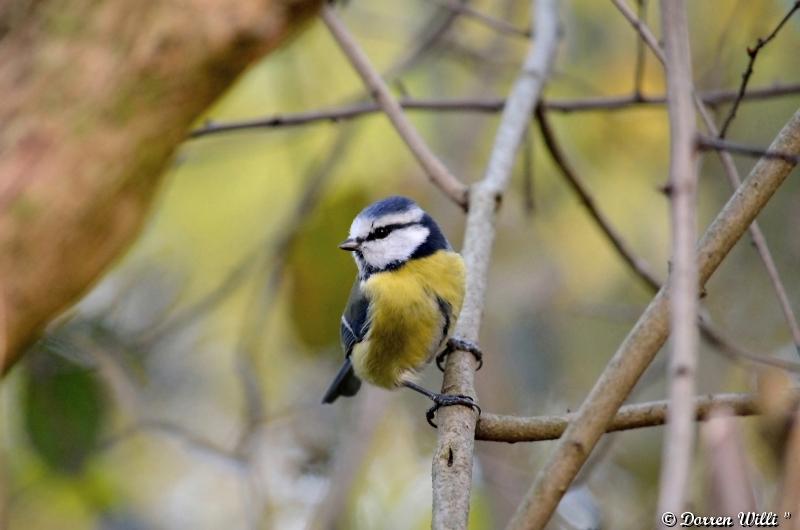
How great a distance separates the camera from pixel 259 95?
4.75m

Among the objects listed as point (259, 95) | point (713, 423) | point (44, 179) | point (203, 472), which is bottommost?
point (713, 423)

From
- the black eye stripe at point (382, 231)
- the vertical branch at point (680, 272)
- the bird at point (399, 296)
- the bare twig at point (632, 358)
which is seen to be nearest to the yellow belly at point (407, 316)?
the bird at point (399, 296)

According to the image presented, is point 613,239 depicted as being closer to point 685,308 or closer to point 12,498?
point 685,308

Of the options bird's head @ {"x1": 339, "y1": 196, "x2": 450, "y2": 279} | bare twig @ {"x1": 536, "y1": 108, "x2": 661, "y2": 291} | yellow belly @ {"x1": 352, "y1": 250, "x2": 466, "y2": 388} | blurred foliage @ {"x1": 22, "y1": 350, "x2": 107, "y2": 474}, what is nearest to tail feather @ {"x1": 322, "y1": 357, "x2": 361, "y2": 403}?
yellow belly @ {"x1": 352, "y1": 250, "x2": 466, "y2": 388}

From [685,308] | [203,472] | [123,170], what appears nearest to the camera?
[685,308]

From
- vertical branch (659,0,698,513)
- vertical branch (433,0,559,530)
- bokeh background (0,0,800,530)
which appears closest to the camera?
vertical branch (659,0,698,513)

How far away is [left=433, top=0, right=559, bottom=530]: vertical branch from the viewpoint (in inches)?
61.1

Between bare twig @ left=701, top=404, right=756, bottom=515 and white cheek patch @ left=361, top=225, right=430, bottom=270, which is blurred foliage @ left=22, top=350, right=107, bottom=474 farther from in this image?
bare twig @ left=701, top=404, right=756, bottom=515

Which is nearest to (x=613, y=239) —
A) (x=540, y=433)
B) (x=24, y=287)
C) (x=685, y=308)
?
(x=540, y=433)

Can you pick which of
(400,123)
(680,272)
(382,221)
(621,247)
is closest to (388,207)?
(382,221)

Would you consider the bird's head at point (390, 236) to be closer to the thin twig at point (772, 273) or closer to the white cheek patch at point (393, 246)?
the white cheek patch at point (393, 246)

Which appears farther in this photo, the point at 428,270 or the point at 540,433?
the point at 428,270

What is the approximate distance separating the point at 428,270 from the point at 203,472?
2.34 metres

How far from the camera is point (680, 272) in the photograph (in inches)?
36.4
